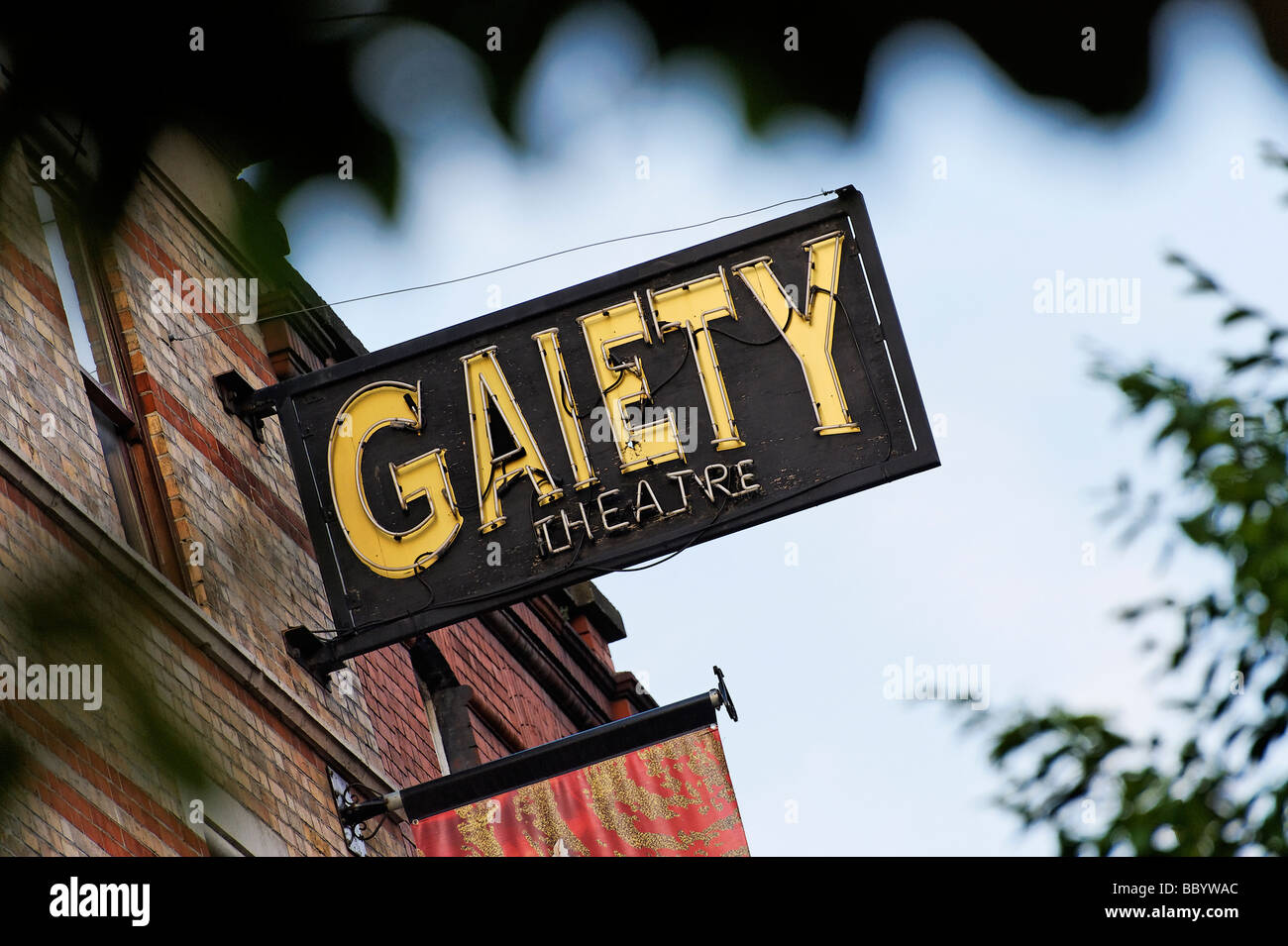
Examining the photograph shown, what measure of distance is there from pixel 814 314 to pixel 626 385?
3.24ft

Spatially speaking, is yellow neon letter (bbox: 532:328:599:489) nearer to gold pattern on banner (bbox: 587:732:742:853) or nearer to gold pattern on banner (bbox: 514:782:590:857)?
gold pattern on banner (bbox: 587:732:742:853)

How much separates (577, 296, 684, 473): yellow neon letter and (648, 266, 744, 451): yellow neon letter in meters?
0.14

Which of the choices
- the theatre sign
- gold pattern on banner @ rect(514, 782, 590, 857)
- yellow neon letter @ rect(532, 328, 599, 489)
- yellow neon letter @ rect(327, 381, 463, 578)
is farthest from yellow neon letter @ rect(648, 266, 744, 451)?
gold pattern on banner @ rect(514, 782, 590, 857)

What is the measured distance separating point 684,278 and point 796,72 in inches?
278

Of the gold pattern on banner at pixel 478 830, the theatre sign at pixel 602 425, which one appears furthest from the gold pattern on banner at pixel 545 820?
the theatre sign at pixel 602 425

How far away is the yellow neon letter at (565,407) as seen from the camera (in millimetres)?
8055

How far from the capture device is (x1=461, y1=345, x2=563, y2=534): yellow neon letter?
8.08 m

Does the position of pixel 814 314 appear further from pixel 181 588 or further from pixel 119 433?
pixel 119 433

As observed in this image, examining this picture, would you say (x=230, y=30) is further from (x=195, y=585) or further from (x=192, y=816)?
(x=195, y=585)

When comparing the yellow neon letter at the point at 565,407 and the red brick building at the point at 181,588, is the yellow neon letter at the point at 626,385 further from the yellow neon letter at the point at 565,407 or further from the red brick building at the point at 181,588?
the red brick building at the point at 181,588

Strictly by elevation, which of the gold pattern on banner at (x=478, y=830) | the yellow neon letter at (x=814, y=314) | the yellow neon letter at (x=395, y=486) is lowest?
the gold pattern on banner at (x=478, y=830)

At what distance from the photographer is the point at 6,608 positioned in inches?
40.9

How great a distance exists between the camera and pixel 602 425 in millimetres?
8125
